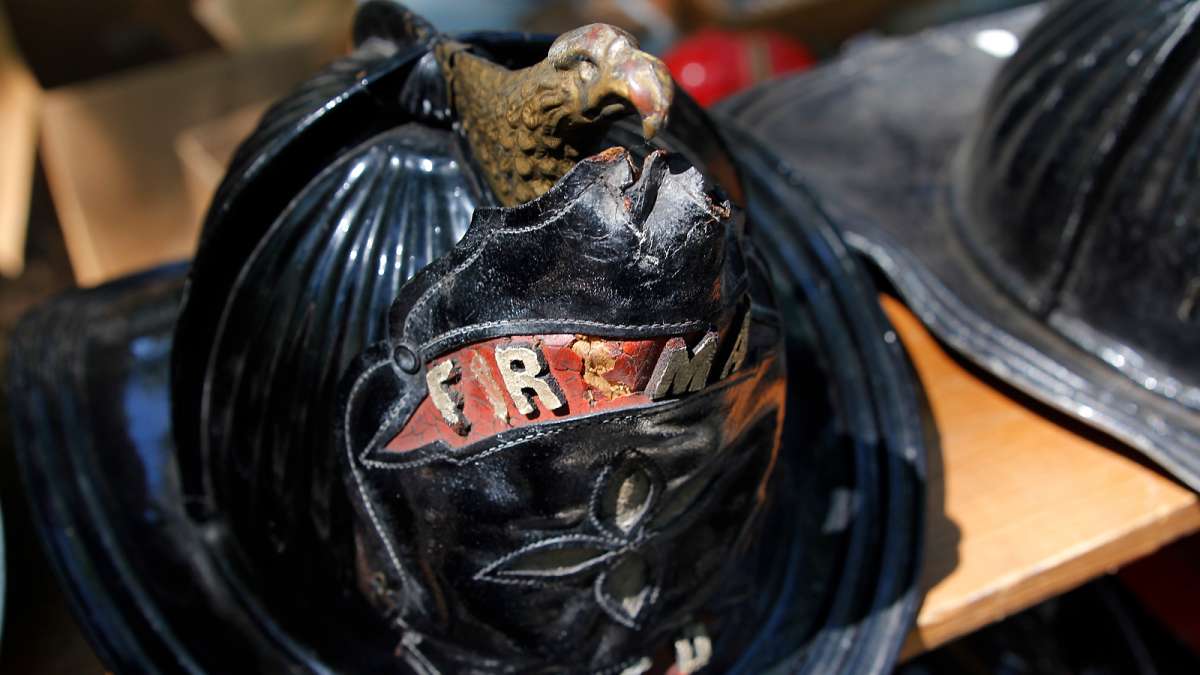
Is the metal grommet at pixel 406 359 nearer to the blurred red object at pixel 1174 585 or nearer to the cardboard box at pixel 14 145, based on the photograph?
the blurred red object at pixel 1174 585

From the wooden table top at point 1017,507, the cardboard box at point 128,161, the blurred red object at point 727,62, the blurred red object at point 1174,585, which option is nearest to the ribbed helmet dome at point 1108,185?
the wooden table top at point 1017,507

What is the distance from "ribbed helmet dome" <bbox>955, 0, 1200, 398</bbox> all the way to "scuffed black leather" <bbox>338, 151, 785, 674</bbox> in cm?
40

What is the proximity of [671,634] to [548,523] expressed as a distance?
14cm

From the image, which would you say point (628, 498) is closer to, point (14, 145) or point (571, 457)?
point (571, 457)

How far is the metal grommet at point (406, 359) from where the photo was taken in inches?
18.8

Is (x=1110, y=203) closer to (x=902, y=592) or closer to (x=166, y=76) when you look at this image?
(x=902, y=592)

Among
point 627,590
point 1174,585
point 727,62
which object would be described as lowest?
point 1174,585

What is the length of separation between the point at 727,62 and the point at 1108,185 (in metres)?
1.03

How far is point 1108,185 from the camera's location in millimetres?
811

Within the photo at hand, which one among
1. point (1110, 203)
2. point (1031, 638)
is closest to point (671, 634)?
point (1110, 203)

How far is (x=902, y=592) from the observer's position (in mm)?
664

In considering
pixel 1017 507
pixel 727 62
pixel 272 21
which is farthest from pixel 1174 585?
pixel 272 21

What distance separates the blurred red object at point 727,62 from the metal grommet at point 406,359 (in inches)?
51.5

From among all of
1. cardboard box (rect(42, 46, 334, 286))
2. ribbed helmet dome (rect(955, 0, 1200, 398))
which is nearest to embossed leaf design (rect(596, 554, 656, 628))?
ribbed helmet dome (rect(955, 0, 1200, 398))
